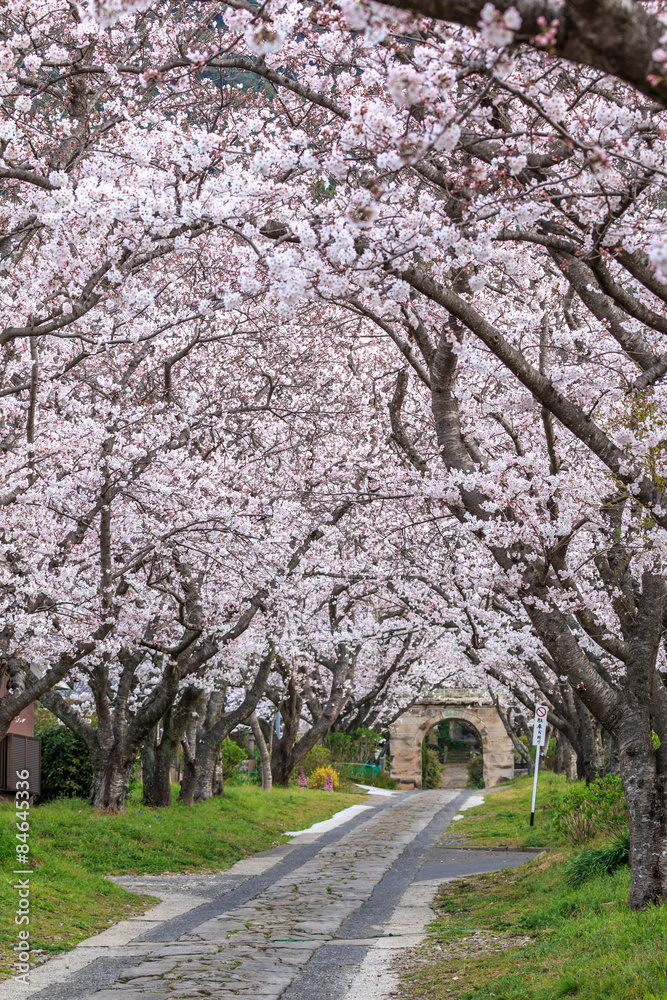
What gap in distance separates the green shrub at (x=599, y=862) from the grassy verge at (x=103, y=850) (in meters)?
4.84

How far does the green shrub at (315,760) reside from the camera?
102 feet

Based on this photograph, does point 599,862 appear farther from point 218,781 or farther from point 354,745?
point 354,745

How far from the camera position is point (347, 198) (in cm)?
598

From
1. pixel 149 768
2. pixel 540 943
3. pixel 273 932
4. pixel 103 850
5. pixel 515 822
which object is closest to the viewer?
pixel 540 943

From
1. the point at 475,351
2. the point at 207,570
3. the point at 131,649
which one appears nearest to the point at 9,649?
the point at 131,649

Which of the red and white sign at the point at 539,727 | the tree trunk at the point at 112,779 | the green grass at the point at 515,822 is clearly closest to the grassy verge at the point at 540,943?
the green grass at the point at 515,822

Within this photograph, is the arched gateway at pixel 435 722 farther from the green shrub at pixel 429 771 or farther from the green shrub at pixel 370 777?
the green shrub at pixel 370 777

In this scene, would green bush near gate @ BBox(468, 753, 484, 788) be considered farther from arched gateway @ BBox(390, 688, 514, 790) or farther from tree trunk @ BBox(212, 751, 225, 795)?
tree trunk @ BBox(212, 751, 225, 795)

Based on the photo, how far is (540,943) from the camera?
7906mm

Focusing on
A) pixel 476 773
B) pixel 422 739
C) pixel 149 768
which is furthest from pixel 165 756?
pixel 476 773

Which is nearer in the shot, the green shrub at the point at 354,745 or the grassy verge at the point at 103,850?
the grassy verge at the point at 103,850

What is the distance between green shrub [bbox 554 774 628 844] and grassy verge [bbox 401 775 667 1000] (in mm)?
352

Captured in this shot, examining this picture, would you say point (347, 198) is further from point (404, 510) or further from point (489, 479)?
point (404, 510)

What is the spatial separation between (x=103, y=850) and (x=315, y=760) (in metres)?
19.1
